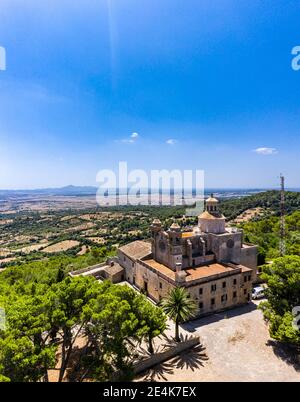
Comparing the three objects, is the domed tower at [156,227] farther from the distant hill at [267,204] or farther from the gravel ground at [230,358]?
the distant hill at [267,204]

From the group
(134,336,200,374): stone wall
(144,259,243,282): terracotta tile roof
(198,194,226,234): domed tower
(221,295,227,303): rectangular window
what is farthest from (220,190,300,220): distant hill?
(134,336,200,374): stone wall

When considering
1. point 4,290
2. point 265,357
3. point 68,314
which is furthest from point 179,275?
point 4,290

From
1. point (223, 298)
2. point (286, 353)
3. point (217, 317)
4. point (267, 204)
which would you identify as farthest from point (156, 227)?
point (267, 204)

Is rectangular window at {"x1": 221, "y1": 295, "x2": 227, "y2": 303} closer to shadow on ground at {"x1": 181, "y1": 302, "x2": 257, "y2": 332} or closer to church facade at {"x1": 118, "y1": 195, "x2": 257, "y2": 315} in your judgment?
church facade at {"x1": 118, "y1": 195, "x2": 257, "y2": 315}

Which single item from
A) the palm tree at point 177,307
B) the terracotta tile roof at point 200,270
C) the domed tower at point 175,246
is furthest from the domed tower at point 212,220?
the palm tree at point 177,307

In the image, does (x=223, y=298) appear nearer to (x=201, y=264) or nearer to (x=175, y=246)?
(x=201, y=264)

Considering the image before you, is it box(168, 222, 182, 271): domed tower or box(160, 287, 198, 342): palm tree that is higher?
box(168, 222, 182, 271): domed tower

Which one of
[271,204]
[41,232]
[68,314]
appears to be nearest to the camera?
[68,314]
